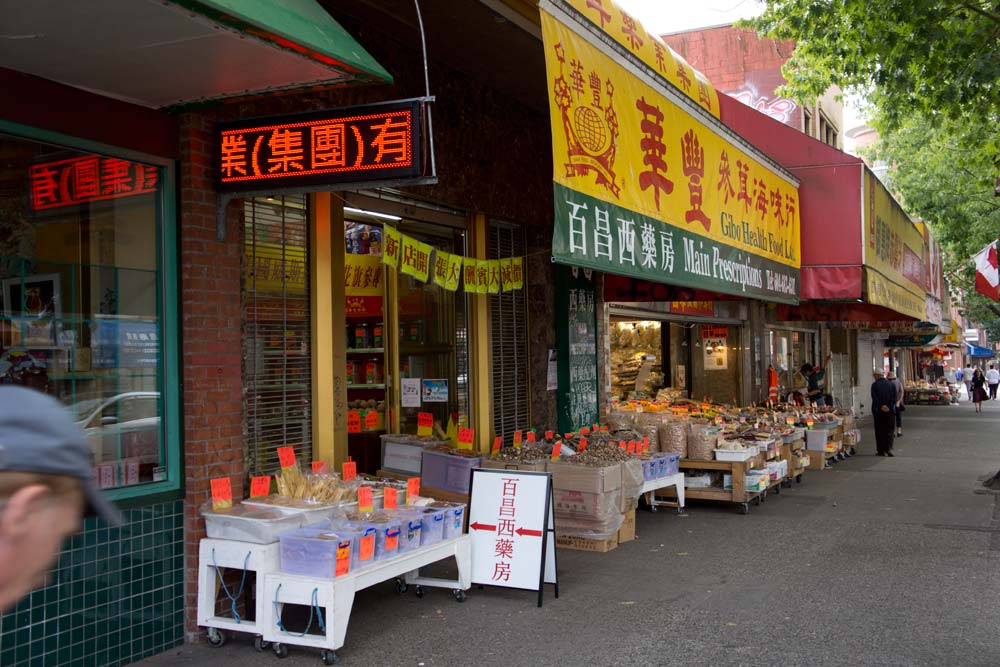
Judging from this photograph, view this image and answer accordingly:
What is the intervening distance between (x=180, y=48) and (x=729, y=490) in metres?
8.45

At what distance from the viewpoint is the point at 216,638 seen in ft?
19.4

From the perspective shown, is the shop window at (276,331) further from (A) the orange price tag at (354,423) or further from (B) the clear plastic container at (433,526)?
(A) the orange price tag at (354,423)

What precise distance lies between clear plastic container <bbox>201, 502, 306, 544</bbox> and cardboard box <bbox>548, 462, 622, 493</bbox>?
10.6ft

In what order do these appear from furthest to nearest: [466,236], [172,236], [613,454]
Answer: [466,236]
[613,454]
[172,236]

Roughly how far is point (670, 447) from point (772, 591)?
12.8 ft

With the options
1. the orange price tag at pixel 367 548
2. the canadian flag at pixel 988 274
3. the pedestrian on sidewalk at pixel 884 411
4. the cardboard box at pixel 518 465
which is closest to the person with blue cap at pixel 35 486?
the orange price tag at pixel 367 548

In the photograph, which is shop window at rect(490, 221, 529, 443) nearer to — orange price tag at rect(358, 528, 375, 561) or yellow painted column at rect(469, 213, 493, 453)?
yellow painted column at rect(469, 213, 493, 453)

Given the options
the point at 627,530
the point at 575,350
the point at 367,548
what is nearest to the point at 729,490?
the point at 627,530

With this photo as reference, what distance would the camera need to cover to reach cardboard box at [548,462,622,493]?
8.38m

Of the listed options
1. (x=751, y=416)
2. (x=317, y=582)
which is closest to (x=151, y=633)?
(x=317, y=582)

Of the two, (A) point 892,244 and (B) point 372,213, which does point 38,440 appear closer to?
(B) point 372,213

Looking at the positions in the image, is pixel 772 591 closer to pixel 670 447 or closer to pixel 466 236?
pixel 670 447

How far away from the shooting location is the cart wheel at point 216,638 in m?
5.88

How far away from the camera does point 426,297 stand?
1006 centimetres
